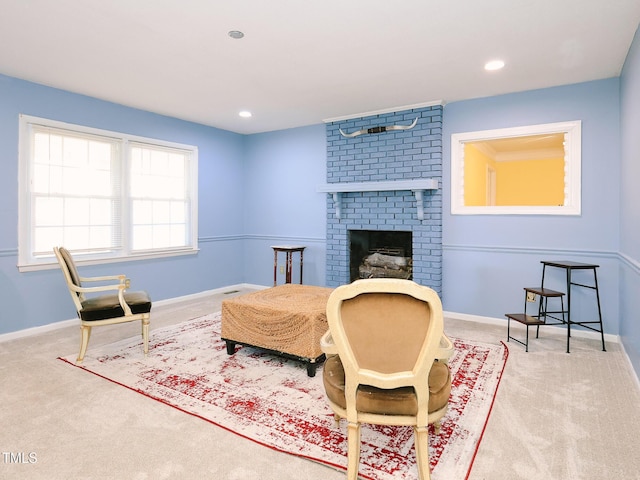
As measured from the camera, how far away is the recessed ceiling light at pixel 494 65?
11.0ft

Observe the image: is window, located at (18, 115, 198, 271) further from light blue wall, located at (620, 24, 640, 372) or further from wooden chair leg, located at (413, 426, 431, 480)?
light blue wall, located at (620, 24, 640, 372)

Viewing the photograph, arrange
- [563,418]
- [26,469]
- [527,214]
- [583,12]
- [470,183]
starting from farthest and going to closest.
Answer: [470,183], [527,214], [583,12], [563,418], [26,469]

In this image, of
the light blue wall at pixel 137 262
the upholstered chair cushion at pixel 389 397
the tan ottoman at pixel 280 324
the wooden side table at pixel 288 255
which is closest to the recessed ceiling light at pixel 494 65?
the tan ottoman at pixel 280 324

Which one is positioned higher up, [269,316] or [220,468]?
[269,316]

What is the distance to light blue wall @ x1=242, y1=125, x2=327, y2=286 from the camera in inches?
223

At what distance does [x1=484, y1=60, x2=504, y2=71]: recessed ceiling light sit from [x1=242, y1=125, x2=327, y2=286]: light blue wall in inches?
99.9

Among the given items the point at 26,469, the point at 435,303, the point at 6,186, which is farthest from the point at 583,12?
the point at 6,186

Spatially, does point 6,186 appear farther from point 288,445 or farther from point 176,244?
point 288,445

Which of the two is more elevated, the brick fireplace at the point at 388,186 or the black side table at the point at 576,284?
the brick fireplace at the point at 388,186

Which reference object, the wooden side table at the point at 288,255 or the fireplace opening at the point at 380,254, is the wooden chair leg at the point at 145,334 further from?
the fireplace opening at the point at 380,254

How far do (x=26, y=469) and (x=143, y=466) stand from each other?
54cm

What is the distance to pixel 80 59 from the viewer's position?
330cm

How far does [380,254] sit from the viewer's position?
Answer: 5.14 meters

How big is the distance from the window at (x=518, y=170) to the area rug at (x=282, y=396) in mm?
1690
